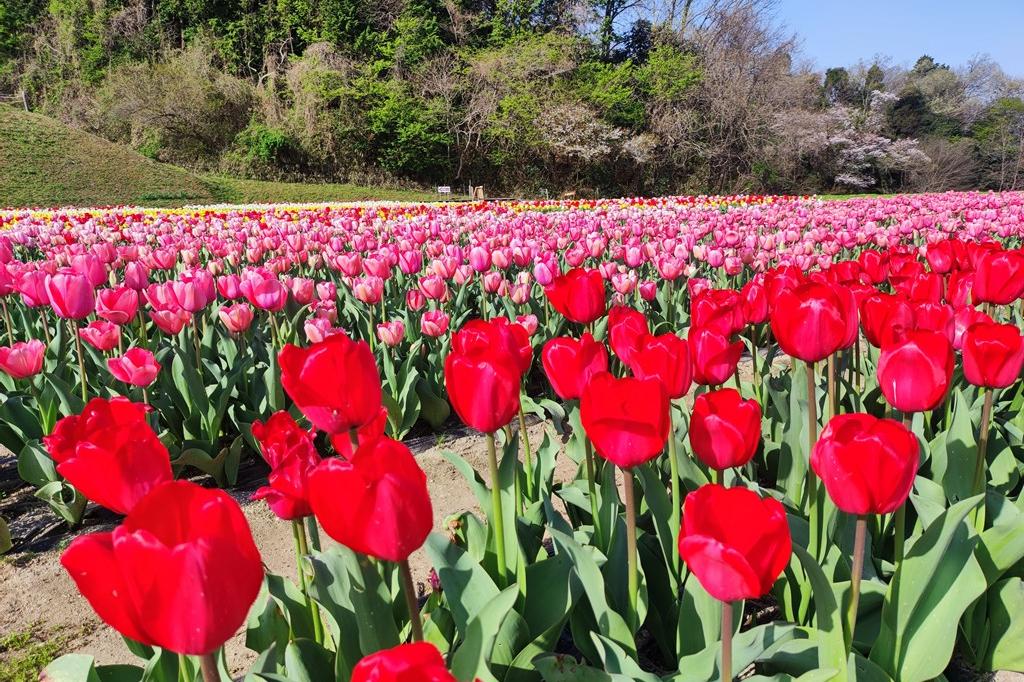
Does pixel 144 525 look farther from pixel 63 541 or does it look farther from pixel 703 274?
pixel 703 274

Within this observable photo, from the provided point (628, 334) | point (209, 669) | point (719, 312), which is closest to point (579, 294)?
point (719, 312)

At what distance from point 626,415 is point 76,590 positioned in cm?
181

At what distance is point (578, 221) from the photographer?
7.83 meters

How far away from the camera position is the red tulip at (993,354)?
4.58 ft

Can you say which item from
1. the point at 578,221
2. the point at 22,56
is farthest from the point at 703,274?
the point at 22,56

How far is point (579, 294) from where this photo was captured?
2080mm

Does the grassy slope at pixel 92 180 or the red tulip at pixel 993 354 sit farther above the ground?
the grassy slope at pixel 92 180

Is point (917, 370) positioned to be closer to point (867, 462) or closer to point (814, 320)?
point (814, 320)

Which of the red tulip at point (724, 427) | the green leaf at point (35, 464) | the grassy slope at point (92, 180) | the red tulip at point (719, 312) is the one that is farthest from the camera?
the grassy slope at point (92, 180)

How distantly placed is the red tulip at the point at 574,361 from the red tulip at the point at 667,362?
0.08 metres

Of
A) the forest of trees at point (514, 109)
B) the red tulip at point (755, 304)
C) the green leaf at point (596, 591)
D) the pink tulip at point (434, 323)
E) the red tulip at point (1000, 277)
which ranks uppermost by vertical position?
the forest of trees at point (514, 109)

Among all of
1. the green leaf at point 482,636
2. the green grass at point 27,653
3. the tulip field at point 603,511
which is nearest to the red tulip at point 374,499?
the tulip field at point 603,511

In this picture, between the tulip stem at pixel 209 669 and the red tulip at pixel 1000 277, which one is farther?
the red tulip at pixel 1000 277

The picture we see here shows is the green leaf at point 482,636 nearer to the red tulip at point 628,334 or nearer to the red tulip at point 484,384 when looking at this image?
the red tulip at point 484,384
